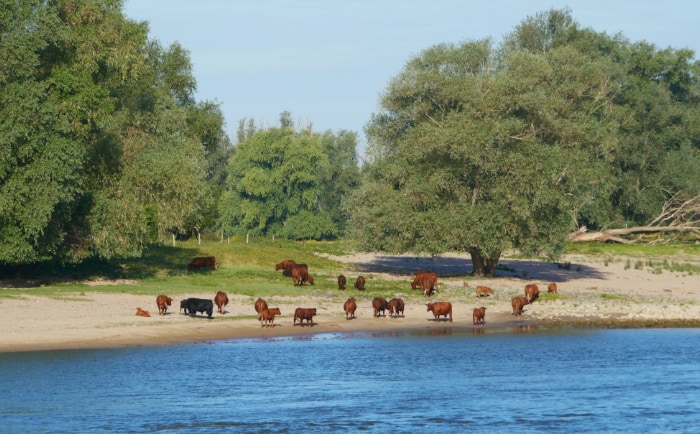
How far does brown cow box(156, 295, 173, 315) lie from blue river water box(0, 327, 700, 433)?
412cm

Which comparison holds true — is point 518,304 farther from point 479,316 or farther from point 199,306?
point 199,306

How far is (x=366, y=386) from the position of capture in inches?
1062

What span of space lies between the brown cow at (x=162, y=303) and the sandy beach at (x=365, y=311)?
278 millimetres

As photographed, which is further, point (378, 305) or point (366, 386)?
point (378, 305)

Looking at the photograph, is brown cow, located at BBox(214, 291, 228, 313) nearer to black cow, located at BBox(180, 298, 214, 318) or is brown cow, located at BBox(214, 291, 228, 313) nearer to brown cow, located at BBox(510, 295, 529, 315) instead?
black cow, located at BBox(180, 298, 214, 318)

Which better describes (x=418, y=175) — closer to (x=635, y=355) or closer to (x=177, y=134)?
(x=177, y=134)

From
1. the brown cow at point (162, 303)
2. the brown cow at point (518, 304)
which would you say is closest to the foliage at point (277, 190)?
the brown cow at point (518, 304)

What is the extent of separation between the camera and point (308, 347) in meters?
32.6

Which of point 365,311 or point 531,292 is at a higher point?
point 531,292

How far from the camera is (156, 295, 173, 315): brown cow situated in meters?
36.1

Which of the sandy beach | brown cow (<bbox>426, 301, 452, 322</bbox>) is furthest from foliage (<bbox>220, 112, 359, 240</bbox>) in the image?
brown cow (<bbox>426, 301, 452, 322</bbox>)

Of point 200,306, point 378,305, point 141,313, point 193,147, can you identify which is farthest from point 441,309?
point 193,147

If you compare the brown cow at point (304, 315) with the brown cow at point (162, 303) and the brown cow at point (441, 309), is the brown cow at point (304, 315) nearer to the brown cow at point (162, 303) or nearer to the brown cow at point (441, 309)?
the brown cow at point (162, 303)

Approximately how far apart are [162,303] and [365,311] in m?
9.18
